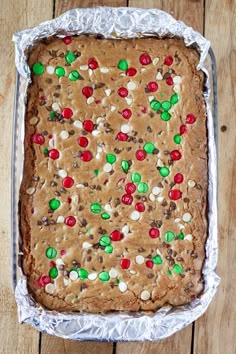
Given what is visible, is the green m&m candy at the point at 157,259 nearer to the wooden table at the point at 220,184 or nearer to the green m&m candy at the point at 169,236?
the green m&m candy at the point at 169,236

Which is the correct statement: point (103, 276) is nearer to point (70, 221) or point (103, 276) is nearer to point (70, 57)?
point (70, 221)

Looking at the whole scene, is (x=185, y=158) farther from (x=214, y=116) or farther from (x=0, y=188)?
(x=0, y=188)

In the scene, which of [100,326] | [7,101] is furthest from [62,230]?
[7,101]

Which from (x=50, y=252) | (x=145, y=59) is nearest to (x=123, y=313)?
(x=50, y=252)

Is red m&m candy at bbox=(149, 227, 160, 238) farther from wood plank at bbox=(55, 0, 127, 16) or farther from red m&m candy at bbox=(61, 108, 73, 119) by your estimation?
wood plank at bbox=(55, 0, 127, 16)

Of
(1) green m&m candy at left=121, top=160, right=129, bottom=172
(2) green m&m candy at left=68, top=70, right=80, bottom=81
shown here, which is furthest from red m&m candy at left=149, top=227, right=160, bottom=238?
(2) green m&m candy at left=68, top=70, right=80, bottom=81

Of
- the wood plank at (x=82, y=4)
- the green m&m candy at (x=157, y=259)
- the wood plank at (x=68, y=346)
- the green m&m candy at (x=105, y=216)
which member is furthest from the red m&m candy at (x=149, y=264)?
the wood plank at (x=82, y=4)
